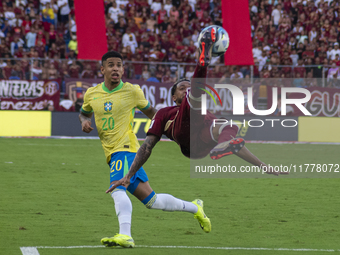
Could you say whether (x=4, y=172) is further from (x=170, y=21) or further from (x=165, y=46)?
(x=170, y=21)

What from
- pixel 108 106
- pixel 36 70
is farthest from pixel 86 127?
pixel 36 70

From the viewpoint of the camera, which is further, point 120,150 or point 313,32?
point 313,32

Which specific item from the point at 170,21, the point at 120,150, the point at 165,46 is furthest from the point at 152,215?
the point at 170,21

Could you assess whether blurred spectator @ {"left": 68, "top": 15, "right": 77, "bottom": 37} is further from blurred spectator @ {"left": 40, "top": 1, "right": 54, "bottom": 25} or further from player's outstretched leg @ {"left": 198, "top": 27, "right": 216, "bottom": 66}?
player's outstretched leg @ {"left": 198, "top": 27, "right": 216, "bottom": 66}

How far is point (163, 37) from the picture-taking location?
21594 millimetres

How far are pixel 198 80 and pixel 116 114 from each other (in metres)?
1.38

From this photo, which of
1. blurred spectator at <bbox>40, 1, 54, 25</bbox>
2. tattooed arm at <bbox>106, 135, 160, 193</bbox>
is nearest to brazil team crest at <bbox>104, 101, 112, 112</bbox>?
tattooed arm at <bbox>106, 135, 160, 193</bbox>

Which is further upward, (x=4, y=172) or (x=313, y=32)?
(x=313, y=32)

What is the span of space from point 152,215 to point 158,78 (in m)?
11.5

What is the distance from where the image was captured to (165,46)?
21406 millimetres

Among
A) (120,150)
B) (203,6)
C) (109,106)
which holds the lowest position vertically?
(120,150)

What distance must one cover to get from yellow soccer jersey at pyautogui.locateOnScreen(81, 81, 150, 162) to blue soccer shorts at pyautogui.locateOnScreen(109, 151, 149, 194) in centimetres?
7

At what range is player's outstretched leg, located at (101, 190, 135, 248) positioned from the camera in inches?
209

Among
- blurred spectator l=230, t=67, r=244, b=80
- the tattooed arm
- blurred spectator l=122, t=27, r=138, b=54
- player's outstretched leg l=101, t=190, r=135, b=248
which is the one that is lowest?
player's outstretched leg l=101, t=190, r=135, b=248
